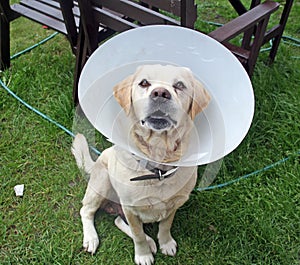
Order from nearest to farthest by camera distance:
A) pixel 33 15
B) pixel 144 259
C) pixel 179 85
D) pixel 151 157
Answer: pixel 179 85
pixel 151 157
pixel 144 259
pixel 33 15

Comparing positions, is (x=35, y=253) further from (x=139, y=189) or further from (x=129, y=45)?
(x=129, y=45)

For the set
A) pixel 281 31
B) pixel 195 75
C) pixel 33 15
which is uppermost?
pixel 195 75

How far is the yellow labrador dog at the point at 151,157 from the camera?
5.41 ft

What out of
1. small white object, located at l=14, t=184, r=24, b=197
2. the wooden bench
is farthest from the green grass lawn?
the wooden bench

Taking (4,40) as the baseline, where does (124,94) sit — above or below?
above

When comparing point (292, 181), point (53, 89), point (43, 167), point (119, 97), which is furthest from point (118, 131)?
point (53, 89)

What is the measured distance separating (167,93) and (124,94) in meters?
0.20

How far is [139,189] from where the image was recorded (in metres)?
1.87

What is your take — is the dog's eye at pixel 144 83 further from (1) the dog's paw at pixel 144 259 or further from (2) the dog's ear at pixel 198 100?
(1) the dog's paw at pixel 144 259

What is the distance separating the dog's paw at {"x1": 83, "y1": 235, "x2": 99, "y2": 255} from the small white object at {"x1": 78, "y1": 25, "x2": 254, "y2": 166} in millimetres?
786

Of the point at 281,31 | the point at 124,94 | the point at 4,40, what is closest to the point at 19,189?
the point at 124,94

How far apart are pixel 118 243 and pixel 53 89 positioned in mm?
1533

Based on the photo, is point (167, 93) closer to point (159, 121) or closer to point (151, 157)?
point (159, 121)

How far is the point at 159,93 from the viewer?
1.56 m
